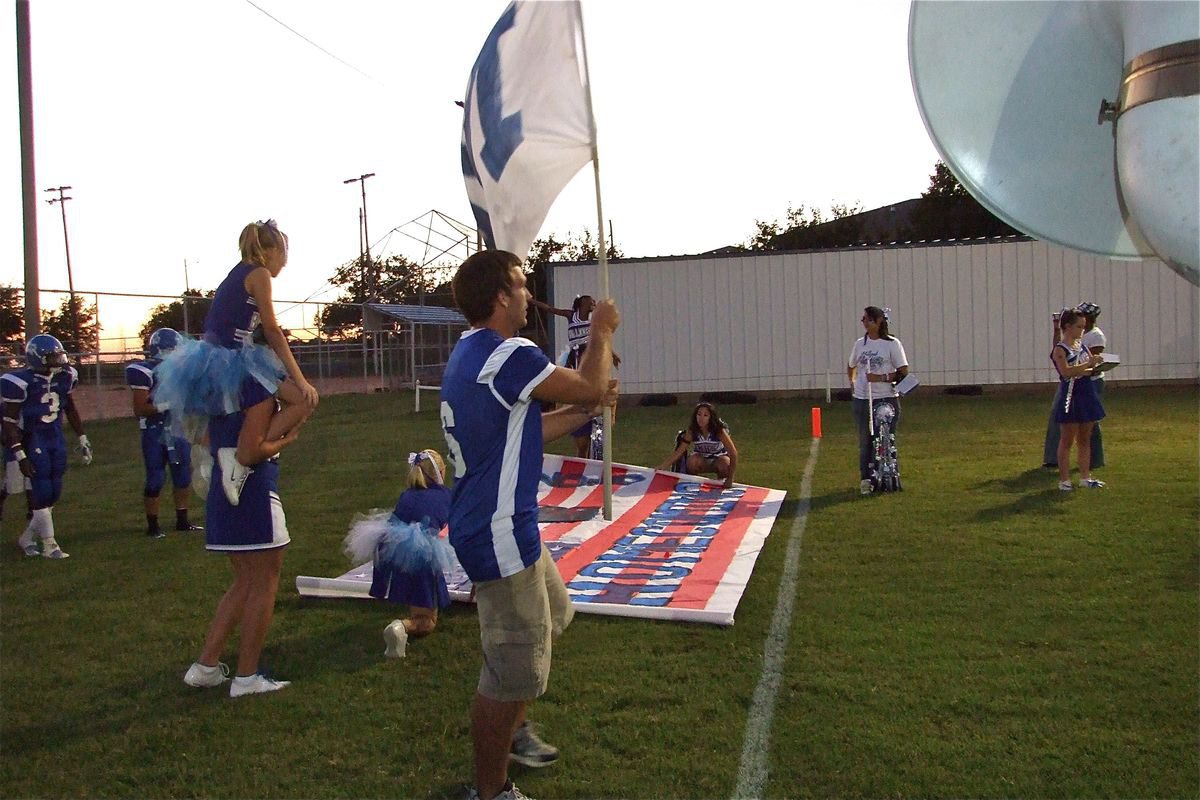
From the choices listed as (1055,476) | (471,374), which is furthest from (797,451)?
(471,374)

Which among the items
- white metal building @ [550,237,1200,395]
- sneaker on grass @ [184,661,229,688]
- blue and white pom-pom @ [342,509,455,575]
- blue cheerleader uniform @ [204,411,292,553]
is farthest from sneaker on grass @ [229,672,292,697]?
white metal building @ [550,237,1200,395]

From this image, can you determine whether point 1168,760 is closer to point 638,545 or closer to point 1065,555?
point 1065,555

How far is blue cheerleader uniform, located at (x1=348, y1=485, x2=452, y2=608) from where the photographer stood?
548 cm

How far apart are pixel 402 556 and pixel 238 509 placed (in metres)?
1.19

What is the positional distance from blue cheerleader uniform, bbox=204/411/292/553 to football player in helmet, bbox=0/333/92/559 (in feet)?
15.0

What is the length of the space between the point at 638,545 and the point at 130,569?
12.9 ft

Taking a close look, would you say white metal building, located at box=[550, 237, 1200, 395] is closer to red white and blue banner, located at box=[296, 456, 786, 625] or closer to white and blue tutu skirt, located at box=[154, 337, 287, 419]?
red white and blue banner, located at box=[296, 456, 786, 625]

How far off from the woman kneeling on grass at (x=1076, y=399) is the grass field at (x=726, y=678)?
28.8 inches

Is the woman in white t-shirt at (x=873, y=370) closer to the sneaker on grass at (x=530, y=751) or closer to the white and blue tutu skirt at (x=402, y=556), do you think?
the white and blue tutu skirt at (x=402, y=556)

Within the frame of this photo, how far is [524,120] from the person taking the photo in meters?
5.57

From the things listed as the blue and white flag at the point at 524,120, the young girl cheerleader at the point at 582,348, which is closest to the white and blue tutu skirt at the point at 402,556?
the blue and white flag at the point at 524,120

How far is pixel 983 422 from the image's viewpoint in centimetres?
1602

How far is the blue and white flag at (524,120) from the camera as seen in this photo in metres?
5.40

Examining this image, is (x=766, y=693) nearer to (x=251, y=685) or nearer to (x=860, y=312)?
(x=251, y=685)
